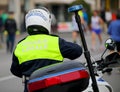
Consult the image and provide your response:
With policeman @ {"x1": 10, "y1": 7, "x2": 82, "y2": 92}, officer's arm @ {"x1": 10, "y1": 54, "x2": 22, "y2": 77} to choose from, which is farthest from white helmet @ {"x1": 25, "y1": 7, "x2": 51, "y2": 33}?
officer's arm @ {"x1": 10, "y1": 54, "x2": 22, "y2": 77}

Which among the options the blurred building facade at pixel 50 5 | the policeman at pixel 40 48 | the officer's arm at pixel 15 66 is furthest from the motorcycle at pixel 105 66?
the blurred building facade at pixel 50 5

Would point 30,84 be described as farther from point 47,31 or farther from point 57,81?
point 47,31

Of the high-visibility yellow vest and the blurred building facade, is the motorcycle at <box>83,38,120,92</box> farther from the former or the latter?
the blurred building facade

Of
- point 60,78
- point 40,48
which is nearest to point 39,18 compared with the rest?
point 40,48

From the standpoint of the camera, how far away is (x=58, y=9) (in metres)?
47.0

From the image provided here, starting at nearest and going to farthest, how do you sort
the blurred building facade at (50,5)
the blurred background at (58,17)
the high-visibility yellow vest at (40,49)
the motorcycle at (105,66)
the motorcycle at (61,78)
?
the motorcycle at (61,78) → the high-visibility yellow vest at (40,49) → the motorcycle at (105,66) → the blurred background at (58,17) → the blurred building facade at (50,5)

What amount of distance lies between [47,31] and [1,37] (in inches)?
885

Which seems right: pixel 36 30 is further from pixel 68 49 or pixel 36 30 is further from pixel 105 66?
pixel 105 66

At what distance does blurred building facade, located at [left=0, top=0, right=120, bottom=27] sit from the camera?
38125 mm

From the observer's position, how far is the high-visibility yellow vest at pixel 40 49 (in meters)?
4.11

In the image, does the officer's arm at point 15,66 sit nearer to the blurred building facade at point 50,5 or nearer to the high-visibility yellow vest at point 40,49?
the high-visibility yellow vest at point 40,49

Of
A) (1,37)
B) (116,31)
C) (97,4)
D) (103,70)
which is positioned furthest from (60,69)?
(97,4)

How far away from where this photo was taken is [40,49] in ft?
13.6

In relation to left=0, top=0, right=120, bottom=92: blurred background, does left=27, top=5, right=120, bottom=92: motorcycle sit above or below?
above
